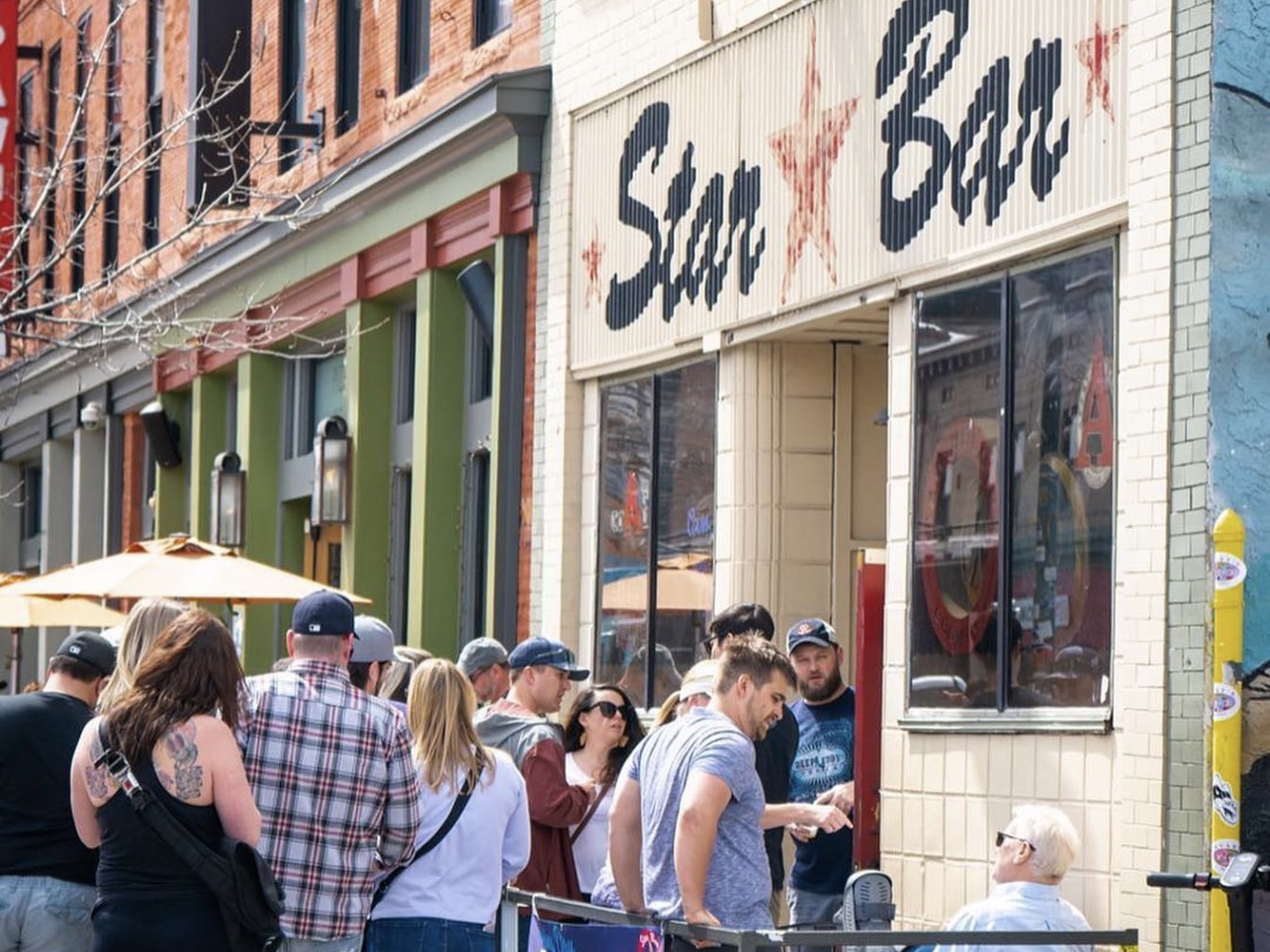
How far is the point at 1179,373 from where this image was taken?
1007 centimetres

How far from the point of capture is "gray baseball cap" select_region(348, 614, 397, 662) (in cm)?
910

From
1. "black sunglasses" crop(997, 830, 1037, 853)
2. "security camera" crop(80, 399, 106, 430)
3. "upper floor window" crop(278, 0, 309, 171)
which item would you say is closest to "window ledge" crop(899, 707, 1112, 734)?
"black sunglasses" crop(997, 830, 1037, 853)

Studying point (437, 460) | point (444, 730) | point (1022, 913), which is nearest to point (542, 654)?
point (444, 730)

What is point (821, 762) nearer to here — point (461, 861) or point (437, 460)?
point (461, 861)

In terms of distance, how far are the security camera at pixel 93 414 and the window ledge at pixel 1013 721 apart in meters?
18.0

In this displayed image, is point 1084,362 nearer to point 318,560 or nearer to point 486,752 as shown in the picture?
point 486,752

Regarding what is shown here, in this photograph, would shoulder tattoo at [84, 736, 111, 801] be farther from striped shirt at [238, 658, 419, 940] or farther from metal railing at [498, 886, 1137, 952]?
metal railing at [498, 886, 1137, 952]

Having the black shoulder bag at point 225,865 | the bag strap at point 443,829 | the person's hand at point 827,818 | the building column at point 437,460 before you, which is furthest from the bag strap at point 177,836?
the building column at point 437,460

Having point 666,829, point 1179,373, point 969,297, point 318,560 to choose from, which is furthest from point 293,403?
point 666,829

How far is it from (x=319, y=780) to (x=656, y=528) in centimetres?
775

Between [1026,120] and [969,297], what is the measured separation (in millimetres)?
969

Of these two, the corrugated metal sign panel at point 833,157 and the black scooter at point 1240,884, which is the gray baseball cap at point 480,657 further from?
the black scooter at point 1240,884

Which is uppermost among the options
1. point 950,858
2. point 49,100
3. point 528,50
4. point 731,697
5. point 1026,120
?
point 49,100

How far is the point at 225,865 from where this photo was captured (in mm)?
6906
